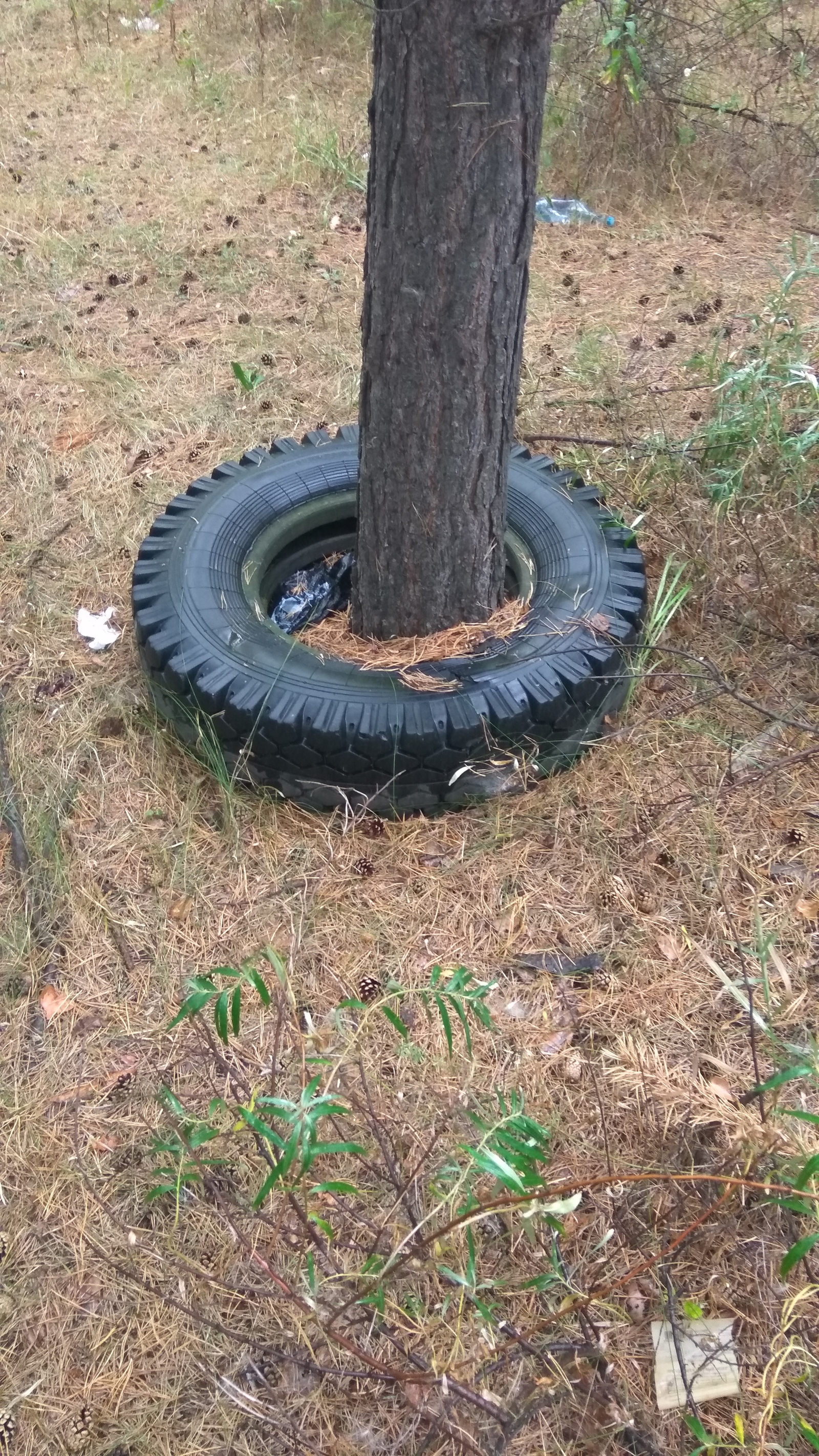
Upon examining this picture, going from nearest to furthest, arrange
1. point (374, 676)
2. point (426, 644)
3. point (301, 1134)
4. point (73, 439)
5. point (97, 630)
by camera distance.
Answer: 1. point (301, 1134)
2. point (374, 676)
3. point (426, 644)
4. point (97, 630)
5. point (73, 439)

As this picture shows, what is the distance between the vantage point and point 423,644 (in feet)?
8.40

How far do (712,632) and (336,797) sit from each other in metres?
1.26

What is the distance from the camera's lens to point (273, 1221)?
62.8 inches

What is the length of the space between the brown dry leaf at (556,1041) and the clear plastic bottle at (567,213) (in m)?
4.46

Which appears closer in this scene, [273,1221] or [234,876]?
[273,1221]

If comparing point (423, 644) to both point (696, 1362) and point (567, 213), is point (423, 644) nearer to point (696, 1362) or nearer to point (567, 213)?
point (696, 1362)

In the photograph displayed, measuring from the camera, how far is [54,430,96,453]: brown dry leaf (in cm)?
362

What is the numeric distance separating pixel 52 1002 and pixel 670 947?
53.5 inches

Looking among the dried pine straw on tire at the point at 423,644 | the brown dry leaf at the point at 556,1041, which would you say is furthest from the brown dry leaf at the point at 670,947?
the dried pine straw on tire at the point at 423,644

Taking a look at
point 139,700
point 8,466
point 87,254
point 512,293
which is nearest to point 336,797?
point 139,700

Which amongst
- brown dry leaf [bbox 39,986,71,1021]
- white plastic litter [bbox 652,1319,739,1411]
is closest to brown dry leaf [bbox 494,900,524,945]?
white plastic litter [bbox 652,1319,739,1411]

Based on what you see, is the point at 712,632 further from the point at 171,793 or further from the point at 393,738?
the point at 171,793

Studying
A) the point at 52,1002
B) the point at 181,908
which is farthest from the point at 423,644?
the point at 52,1002

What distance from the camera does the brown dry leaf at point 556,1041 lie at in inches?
74.5
